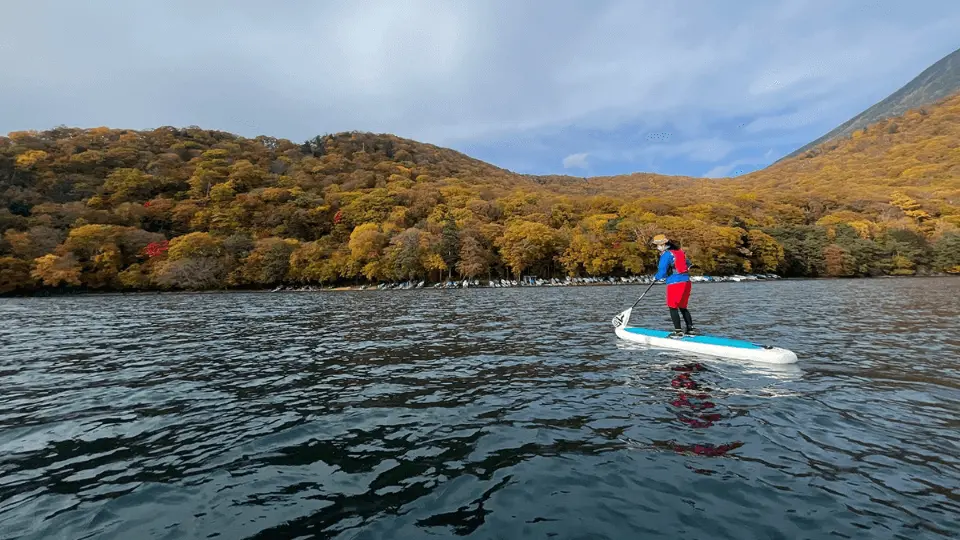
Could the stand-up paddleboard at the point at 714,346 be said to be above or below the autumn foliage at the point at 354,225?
below

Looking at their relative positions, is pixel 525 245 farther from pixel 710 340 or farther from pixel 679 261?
pixel 710 340

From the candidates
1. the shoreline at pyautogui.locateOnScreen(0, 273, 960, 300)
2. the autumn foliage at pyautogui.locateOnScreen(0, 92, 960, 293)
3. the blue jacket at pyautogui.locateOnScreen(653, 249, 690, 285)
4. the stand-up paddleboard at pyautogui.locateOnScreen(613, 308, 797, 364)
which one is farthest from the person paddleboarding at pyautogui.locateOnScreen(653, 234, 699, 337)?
the autumn foliage at pyautogui.locateOnScreen(0, 92, 960, 293)

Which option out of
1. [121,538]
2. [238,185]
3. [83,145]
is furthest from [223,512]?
[83,145]

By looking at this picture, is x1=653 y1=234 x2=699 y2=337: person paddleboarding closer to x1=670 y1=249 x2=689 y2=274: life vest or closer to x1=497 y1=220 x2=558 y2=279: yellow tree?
x1=670 y1=249 x2=689 y2=274: life vest

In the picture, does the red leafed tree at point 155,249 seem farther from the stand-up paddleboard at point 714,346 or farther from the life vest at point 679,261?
the life vest at point 679,261

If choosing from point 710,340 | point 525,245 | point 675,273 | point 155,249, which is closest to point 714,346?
point 710,340

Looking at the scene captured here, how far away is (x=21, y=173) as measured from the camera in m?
96.9

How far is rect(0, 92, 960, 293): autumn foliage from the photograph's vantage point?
2987 inches

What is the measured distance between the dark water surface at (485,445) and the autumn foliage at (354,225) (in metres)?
63.5

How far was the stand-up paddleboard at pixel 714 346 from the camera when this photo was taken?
12.1 metres

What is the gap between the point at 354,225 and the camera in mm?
98250

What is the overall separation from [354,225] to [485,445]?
9621 centimetres

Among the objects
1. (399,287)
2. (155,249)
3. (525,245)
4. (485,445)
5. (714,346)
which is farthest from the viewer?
(155,249)

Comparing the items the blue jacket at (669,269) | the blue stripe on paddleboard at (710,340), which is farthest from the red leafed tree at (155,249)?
the blue jacket at (669,269)
